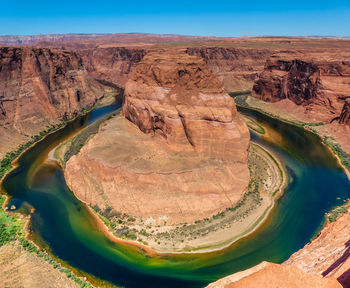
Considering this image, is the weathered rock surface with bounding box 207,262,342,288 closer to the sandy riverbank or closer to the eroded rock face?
the sandy riverbank

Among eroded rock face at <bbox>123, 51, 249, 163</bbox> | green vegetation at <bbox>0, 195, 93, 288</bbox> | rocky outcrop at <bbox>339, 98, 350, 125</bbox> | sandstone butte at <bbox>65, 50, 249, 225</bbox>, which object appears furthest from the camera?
rocky outcrop at <bbox>339, 98, 350, 125</bbox>

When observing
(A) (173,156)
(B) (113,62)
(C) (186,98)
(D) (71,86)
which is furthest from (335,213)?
(B) (113,62)

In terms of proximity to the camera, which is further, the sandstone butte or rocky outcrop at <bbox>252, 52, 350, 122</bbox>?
rocky outcrop at <bbox>252, 52, 350, 122</bbox>

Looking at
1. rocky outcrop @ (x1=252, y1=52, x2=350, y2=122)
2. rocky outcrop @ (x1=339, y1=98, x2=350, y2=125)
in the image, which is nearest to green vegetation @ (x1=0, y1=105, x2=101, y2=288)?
rocky outcrop @ (x1=339, y1=98, x2=350, y2=125)

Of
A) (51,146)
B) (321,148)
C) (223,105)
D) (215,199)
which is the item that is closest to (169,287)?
(215,199)

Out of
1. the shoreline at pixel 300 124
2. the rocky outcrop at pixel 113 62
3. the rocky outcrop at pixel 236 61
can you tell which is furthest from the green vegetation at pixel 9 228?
the rocky outcrop at pixel 236 61

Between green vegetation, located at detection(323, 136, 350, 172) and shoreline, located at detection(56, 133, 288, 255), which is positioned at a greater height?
green vegetation, located at detection(323, 136, 350, 172)

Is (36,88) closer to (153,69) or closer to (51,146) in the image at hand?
(51,146)

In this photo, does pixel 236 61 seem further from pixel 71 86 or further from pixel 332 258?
pixel 332 258
